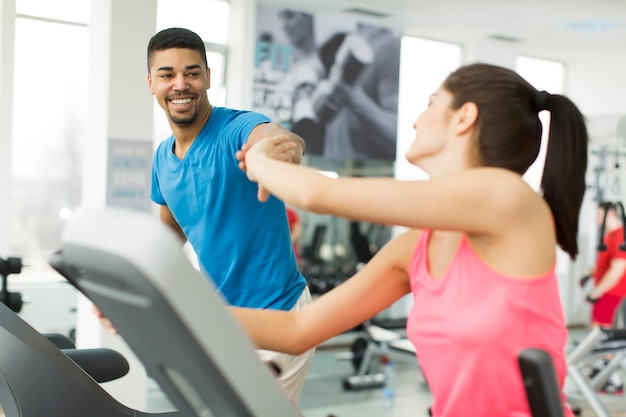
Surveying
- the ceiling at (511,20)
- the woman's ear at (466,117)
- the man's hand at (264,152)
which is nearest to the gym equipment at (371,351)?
the ceiling at (511,20)

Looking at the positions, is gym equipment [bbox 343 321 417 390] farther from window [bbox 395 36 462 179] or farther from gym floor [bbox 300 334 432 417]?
window [bbox 395 36 462 179]

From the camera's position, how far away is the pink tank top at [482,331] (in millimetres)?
1120

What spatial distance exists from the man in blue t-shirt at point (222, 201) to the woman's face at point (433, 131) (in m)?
0.76

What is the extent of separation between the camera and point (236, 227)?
6.66 feet

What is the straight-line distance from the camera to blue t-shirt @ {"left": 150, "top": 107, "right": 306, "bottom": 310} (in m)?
2.03

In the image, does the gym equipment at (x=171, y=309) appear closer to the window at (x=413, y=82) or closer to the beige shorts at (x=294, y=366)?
the beige shorts at (x=294, y=366)

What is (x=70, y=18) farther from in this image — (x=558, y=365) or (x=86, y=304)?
(x=558, y=365)

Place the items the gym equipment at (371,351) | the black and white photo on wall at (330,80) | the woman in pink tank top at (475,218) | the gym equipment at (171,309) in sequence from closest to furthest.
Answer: the gym equipment at (171,309) < the woman in pink tank top at (475,218) < the gym equipment at (371,351) < the black and white photo on wall at (330,80)

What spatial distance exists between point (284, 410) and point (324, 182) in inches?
14.1

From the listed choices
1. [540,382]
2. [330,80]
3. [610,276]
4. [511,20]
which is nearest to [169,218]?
[540,382]

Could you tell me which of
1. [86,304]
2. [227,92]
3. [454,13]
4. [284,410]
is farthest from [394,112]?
[284,410]

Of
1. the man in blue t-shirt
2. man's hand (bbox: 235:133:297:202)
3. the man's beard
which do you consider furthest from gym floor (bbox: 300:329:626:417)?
man's hand (bbox: 235:133:297:202)

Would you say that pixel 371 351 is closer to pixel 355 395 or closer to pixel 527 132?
pixel 355 395

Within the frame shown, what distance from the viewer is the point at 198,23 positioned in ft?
21.3
